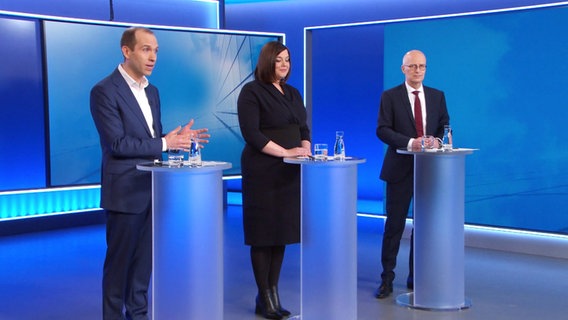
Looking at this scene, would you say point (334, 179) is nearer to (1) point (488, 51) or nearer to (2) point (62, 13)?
(1) point (488, 51)

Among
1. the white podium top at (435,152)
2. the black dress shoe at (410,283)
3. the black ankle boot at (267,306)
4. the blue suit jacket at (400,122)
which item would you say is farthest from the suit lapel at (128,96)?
the black dress shoe at (410,283)

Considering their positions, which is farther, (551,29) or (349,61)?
(349,61)

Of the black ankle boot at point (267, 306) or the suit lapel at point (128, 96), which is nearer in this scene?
the suit lapel at point (128, 96)

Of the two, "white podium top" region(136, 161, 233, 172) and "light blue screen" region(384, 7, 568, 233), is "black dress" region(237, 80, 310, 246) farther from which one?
"light blue screen" region(384, 7, 568, 233)

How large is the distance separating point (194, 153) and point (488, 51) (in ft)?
12.8

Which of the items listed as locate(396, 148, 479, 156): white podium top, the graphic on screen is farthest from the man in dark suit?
the graphic on screen

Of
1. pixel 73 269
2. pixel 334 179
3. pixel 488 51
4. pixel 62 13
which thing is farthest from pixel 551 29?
pixel 62 13

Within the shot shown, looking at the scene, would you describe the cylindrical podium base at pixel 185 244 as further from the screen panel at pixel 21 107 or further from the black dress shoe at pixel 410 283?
the screen panel at pixel 21 107

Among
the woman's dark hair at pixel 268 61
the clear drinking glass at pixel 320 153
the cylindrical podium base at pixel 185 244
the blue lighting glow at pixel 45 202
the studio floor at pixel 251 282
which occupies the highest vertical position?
the woman's dark hair at pixel 268 61

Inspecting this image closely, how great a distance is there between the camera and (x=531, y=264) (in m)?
5.93

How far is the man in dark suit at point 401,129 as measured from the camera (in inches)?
194

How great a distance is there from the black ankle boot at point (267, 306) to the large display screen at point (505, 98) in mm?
2923

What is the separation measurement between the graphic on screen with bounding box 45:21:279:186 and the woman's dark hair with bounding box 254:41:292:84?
328 centimetres

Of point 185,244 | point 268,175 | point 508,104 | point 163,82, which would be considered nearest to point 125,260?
point 185,244
